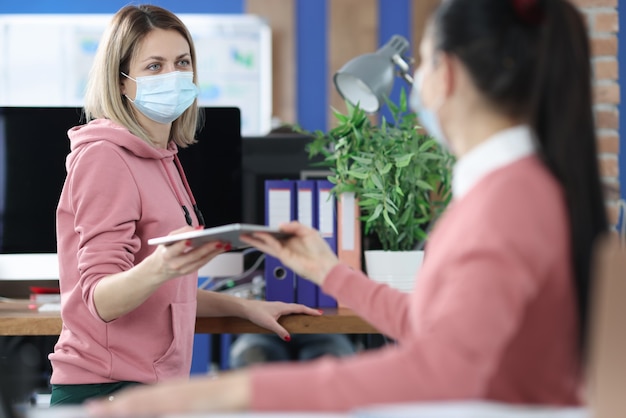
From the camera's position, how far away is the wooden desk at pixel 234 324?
6.56ft

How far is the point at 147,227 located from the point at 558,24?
98cm

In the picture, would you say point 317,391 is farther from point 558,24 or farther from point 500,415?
point 558,24

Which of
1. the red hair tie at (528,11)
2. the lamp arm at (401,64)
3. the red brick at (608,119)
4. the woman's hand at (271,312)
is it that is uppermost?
the lamp arm at (401,64)

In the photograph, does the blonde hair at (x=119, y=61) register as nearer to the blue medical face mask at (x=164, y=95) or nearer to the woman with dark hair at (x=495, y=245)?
the blue medical face mask at (x=164, y=95)

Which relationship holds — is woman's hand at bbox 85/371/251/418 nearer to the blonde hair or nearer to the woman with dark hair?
the woman with dark hair

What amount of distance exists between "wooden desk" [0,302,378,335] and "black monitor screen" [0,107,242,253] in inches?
13.2

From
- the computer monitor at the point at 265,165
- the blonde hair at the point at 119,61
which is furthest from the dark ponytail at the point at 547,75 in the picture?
the computer monitor at the point at 265,165

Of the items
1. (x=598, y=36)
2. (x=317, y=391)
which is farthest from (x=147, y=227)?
(x=598, y=36)

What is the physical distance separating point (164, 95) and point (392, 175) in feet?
2.07

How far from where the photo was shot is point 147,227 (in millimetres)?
1678

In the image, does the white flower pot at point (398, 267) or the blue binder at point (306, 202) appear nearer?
the white flower pot at point (398, 267)

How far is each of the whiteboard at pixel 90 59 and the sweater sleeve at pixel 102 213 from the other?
11.7 ft

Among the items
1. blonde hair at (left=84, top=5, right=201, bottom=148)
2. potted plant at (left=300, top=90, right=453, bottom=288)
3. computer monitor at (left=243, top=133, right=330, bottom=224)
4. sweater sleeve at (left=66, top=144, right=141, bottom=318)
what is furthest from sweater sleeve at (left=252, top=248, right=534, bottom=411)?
computer monitor at (left=243, top=133, right=330, bottom=224)

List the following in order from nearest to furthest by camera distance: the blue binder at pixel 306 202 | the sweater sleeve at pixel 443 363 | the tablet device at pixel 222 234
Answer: the sweater sleeve at pixel 443 363 → the tablet device at pixel 222 234 → the blue binder at pixel 306 202
